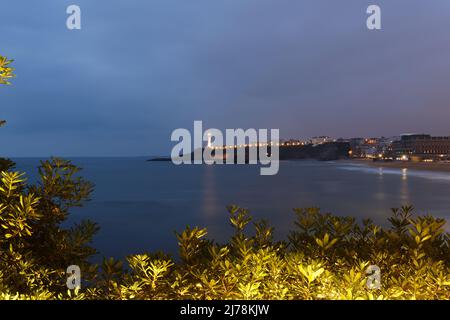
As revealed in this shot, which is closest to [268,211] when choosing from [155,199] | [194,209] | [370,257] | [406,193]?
[194,209]

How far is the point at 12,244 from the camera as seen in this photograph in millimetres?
3619

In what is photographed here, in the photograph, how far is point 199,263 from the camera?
3518 millimetres

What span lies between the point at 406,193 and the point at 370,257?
48.4 m

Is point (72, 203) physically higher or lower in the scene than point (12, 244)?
higher

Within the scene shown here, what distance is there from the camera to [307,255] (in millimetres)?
3830

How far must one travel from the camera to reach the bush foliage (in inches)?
126

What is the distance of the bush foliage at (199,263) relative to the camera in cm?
319

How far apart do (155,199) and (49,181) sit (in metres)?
42.0

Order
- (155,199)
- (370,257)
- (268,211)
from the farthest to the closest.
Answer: (155,199), (268,211), (370,257)

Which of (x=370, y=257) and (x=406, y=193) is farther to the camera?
(x=406, y=193)
